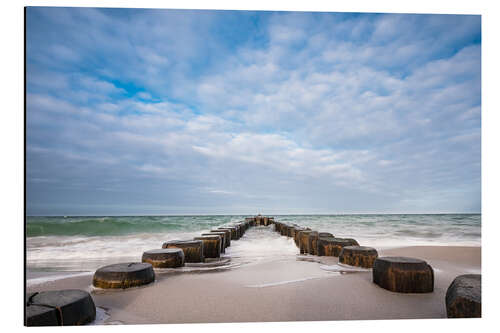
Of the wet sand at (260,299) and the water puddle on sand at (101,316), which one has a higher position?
the water puddle on sand at (101,316)

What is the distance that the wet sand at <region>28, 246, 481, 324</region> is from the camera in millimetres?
2008

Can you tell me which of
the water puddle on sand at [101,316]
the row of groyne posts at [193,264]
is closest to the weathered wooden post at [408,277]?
the row of groyne posts at [193,264]

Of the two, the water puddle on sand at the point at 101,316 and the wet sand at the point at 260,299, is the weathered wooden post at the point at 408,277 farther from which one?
the water puddle on sand at the point at 101,316

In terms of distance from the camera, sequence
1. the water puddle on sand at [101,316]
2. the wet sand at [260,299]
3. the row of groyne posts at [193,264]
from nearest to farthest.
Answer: the row of groyne posts at [193,264]
the water puddle on sand at [101,316]
the wet sand at [260,299]

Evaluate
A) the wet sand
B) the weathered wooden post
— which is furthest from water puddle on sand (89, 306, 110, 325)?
the weathered wooden post

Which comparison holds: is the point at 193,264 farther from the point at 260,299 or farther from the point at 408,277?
the point at 408,277

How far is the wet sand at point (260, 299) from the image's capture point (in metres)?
2.01

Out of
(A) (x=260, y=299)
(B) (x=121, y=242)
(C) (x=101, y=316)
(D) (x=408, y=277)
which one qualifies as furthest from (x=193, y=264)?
(B) (x=121, y=242)

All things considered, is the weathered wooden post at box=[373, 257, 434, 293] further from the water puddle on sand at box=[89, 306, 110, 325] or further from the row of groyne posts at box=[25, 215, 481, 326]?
the water puddle on sand at box=[89, 306, 110, 325]

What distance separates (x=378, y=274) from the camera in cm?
258

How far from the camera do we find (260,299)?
226 centimetres
